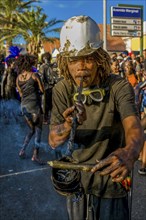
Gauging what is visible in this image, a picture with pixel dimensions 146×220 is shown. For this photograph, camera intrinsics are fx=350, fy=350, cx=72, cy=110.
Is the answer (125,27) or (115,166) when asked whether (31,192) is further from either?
(125,27)

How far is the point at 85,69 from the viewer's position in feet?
5.92

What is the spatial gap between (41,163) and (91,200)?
3385mm

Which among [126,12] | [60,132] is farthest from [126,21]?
[60,132]

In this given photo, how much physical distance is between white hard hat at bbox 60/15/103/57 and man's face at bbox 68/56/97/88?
0.13ft

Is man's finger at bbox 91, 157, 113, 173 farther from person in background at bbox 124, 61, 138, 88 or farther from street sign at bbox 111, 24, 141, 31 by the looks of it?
street sign at bbox 111, 24, 141, 31

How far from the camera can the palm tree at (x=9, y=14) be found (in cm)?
2406

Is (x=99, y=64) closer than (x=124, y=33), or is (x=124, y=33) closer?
(x=99, y=64)

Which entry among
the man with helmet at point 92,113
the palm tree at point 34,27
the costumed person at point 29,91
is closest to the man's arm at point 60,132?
the man with helmet at point 92,113

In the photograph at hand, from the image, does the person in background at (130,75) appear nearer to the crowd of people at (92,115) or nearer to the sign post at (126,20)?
the crowd of people at (92,115)

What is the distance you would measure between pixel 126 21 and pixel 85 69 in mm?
13162

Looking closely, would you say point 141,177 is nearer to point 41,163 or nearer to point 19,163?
point 41,163

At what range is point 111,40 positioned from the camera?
42531mm

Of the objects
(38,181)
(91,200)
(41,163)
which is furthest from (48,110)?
(91,200)

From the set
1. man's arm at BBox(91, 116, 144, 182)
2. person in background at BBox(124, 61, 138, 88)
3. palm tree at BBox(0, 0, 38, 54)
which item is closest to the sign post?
person in background at BBox(124, 61, 138, 88)
